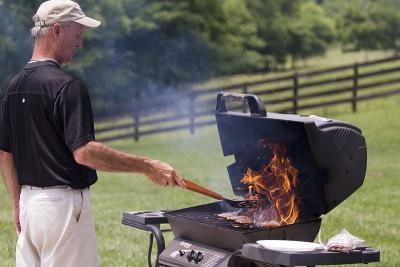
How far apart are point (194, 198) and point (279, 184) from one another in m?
6.18

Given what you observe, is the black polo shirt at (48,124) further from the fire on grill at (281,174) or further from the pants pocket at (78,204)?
the fire on grill at (281,174)

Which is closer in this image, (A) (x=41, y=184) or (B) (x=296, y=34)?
(A) (x=41, y=184)

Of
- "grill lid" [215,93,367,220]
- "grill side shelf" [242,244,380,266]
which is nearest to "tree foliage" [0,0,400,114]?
"grill lid" [215,93,367,220]

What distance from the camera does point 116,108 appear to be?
19.2 meters

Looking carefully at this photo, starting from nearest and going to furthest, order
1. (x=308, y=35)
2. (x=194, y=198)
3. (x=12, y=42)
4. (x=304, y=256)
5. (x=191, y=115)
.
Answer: (x=304, y=256) < (x=194, y=198) < (x=12, y=42) < (x=191, y=115) < (x=308, y=35)

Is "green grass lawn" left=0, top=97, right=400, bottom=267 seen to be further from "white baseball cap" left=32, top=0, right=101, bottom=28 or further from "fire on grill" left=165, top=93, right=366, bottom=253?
"white baseball cap" left=32, top=0, right=101, bottom=28

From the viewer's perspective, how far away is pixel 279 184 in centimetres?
478

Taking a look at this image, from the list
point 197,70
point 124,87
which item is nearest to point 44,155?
point 124,87

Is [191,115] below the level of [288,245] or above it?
below

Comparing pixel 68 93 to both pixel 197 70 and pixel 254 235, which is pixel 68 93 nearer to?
pixel 254 235

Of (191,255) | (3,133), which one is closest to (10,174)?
(3,133)

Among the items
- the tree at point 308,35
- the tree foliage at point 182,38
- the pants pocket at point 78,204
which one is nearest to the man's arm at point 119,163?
the pants pocket at point 78,204

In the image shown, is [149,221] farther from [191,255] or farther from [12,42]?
[12,42]

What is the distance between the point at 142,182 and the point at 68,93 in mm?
8520
